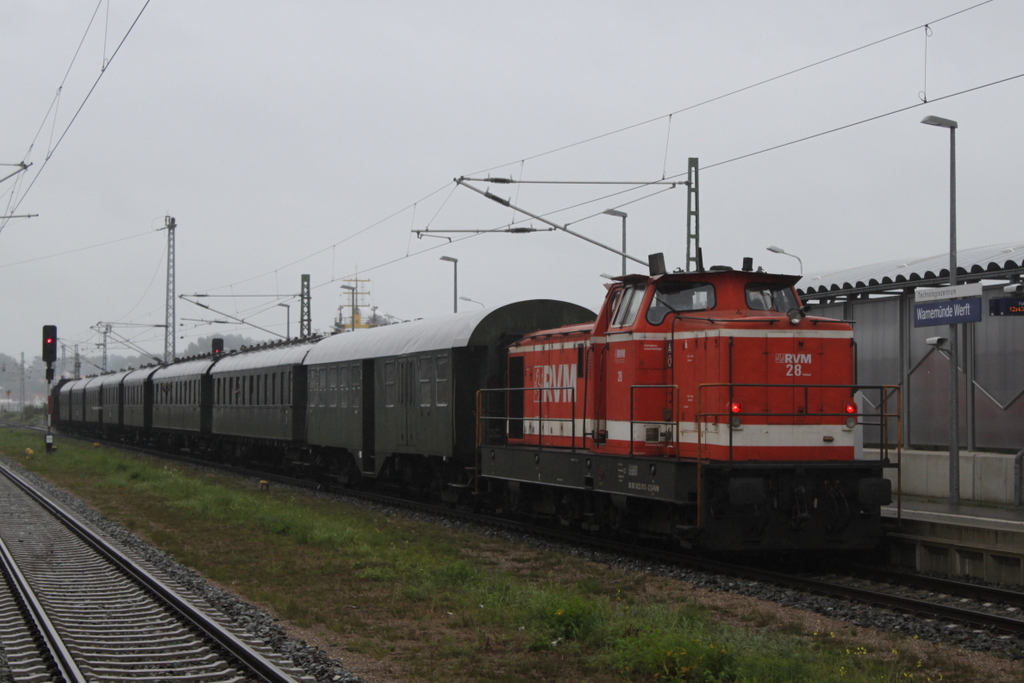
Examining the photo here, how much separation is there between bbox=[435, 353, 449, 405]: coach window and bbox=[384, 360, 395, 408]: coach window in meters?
2.56

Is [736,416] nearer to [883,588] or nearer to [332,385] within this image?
[883,588]

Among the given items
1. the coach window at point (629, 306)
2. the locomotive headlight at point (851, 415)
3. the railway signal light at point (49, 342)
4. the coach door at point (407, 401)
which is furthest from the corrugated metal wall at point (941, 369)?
the railway signal light at point (49, 342)

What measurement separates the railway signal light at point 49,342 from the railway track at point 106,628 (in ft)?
83.4

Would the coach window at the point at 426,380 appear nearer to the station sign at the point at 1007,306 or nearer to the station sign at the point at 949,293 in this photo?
the station sign at the point at 949,293

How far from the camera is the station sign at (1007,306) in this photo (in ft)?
52.9

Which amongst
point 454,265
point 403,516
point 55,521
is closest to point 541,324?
point 403,516

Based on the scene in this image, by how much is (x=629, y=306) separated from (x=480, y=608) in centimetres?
493

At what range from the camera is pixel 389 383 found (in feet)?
70.3

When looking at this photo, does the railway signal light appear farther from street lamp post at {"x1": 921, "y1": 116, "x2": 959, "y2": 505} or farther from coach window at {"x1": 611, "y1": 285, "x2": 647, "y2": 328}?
street lamp post at {"x1": 921, "y1": 116, "x2": 959, "y2": 505}

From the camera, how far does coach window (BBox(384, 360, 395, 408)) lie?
21250mm

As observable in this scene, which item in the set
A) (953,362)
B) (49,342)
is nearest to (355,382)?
(953,362)

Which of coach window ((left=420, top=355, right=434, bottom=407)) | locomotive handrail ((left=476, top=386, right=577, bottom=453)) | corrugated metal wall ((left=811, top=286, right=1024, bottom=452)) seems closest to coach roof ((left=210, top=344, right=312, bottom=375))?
coach window ((left=420, top=355, right=434, bottom=407))

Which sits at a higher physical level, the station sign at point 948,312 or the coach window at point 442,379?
the station sign at point 948,312

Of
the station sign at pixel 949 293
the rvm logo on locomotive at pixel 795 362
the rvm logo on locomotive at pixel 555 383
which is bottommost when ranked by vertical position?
the rvm logo on locomotive at pixel 555 383
